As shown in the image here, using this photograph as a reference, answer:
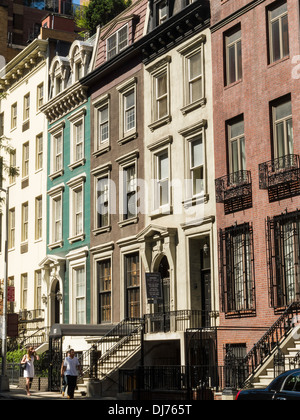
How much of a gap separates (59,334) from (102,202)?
7.99 meters

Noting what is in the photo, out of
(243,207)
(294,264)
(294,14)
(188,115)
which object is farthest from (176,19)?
(294,264)

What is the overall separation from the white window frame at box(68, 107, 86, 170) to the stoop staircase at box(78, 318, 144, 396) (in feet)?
32.7

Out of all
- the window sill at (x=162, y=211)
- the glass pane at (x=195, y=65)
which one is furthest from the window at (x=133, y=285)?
the glass pane at (x=195, y=65)

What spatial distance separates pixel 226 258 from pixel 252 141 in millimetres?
4264

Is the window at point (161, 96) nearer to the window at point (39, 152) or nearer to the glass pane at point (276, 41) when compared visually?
the glass pane at point (276, 41)

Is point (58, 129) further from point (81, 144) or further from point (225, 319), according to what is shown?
point (225, 319)

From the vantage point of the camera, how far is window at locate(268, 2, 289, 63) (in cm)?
2583

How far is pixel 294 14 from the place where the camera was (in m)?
25.1

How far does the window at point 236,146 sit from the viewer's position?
27.3 m

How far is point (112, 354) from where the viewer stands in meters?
30.5

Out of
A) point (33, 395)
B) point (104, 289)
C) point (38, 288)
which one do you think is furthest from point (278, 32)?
point (38, 288)

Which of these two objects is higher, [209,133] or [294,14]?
[294,14]

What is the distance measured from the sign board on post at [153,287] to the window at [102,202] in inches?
259

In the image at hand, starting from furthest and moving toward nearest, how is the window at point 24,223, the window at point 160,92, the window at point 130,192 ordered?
the window at point 24,223 < the window at point 130,192 < the window at point 160,92
